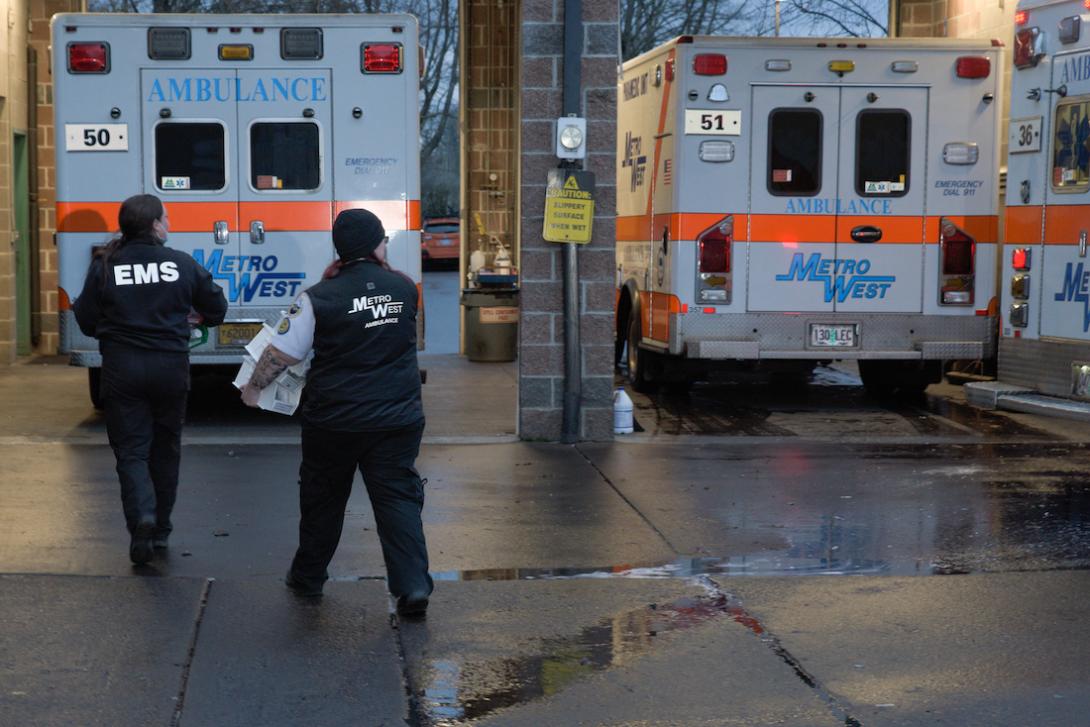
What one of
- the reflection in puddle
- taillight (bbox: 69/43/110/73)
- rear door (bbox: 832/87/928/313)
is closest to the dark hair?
the reflection in puddle

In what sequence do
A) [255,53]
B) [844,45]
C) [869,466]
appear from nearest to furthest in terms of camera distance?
[869,466], [255,53], [844,45]

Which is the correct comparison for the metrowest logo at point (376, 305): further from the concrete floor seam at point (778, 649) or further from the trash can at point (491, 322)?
the trash can at point (491, 322)

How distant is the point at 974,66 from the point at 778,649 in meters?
7.54

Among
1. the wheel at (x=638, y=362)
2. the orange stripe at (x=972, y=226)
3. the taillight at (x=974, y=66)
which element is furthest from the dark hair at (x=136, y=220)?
the taillight at (x=974, y=66)

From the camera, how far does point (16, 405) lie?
40.5 feet

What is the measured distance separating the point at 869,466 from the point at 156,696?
5.75 meters

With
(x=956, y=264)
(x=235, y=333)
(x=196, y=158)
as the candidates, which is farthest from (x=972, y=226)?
(x=196, y=158)

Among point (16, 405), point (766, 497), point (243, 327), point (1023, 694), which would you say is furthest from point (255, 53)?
point (1023, 694)

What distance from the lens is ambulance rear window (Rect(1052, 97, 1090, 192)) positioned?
10.6 metres

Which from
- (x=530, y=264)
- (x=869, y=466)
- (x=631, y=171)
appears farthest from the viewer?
(x=631, y=171)

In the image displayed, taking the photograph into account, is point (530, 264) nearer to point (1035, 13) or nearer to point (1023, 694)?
point (1035, 13)

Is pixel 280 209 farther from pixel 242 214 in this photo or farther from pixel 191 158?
pixel 191 158

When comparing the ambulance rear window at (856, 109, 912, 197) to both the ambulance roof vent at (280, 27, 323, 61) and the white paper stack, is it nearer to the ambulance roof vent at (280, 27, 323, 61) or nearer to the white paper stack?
the ambulance roof vent at (280, 27, 323, 61)

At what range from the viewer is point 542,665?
5.64m
